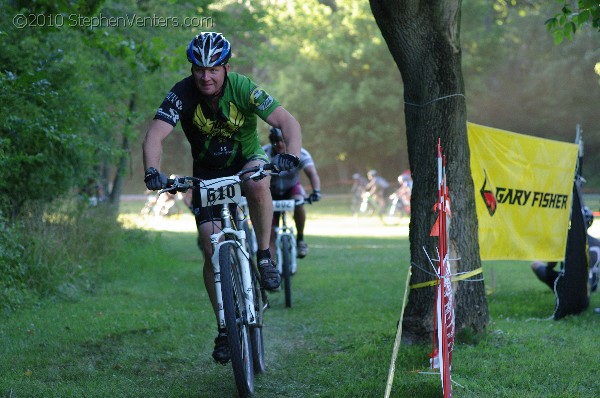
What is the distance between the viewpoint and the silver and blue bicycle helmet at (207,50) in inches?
233

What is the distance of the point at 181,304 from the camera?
10469 mm

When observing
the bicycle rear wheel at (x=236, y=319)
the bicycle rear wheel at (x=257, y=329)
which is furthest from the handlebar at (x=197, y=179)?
the bicycle rear wheel at (x=257, y=329)

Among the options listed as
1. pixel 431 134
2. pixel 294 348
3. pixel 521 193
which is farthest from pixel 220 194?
pixel 521 193

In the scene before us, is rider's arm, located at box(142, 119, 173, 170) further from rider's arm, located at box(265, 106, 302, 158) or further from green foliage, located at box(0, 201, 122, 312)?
green foliage, located at box(0, 201, 122, 312)

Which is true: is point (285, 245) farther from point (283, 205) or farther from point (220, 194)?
point (220, 194)

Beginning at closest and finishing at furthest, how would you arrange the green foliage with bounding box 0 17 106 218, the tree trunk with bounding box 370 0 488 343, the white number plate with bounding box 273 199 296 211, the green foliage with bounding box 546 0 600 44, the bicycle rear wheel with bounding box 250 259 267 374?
the bicycle rear wheel with bounding box 250 259 267 374, the tree trunk with bounding box 370 0 488 343, the green foliage with bounding box 546 0 600 44, the green foliage with bounding box 0 17 106 218, the white number plate with bounding box 273 199 296 211

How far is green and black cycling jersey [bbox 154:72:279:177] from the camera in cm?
611

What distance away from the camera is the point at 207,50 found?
19.5 feet

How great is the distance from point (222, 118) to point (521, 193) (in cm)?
422

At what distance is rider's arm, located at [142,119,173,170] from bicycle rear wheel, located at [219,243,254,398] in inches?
28.3

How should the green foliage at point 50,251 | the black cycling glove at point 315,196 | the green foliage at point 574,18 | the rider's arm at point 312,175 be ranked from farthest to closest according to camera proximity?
the rider's arm at point 312,175 < the black cycling glove at point 315,196 < the green foliage at point 50,251 < the green foliage at point 574,18

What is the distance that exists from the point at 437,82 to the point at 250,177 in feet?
7.31

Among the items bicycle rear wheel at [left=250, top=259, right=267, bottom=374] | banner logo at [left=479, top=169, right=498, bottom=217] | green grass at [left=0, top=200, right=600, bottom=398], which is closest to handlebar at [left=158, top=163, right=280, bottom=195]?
bicycle rear wheel at [left=250, top=259, right=267, bottom=374]

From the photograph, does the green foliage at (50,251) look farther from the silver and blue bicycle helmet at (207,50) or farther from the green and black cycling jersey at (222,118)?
the silver and blue bicycle helmet at (207,50)
